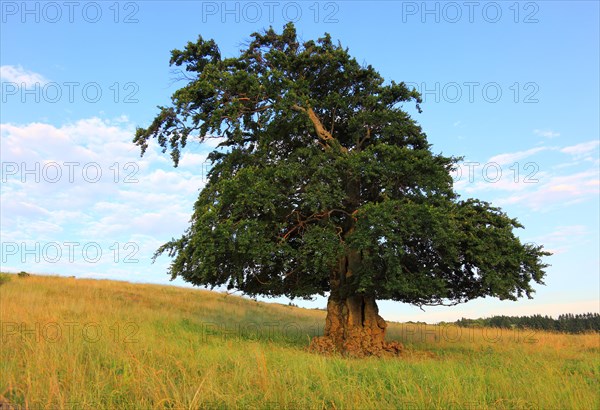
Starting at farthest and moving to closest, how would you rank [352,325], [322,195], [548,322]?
[548,322]
[352,325]
[322,195]

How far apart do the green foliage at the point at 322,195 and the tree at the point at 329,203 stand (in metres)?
0.05

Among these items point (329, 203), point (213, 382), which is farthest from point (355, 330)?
point (213, 382)

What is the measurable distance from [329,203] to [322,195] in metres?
0.46

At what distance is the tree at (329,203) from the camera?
14.9 m

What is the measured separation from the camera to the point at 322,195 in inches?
591

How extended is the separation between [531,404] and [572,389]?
1.77 meters

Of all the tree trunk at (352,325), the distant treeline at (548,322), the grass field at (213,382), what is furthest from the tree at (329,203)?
the distant treeline at (548,322)

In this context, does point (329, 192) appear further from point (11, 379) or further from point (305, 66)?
point (11, 379)

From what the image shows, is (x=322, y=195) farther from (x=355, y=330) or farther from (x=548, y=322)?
(x=548, y=322)

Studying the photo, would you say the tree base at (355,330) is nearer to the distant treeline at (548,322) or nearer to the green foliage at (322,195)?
the green foliage at (322,195)

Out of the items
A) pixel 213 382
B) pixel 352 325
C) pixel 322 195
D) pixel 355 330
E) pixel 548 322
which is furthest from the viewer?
pixel 548 322

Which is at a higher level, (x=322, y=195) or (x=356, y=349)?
(x=322, y=195)

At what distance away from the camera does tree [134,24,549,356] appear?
14.9 metres

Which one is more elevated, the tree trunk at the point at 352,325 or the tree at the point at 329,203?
the tree at the point at 329,203
